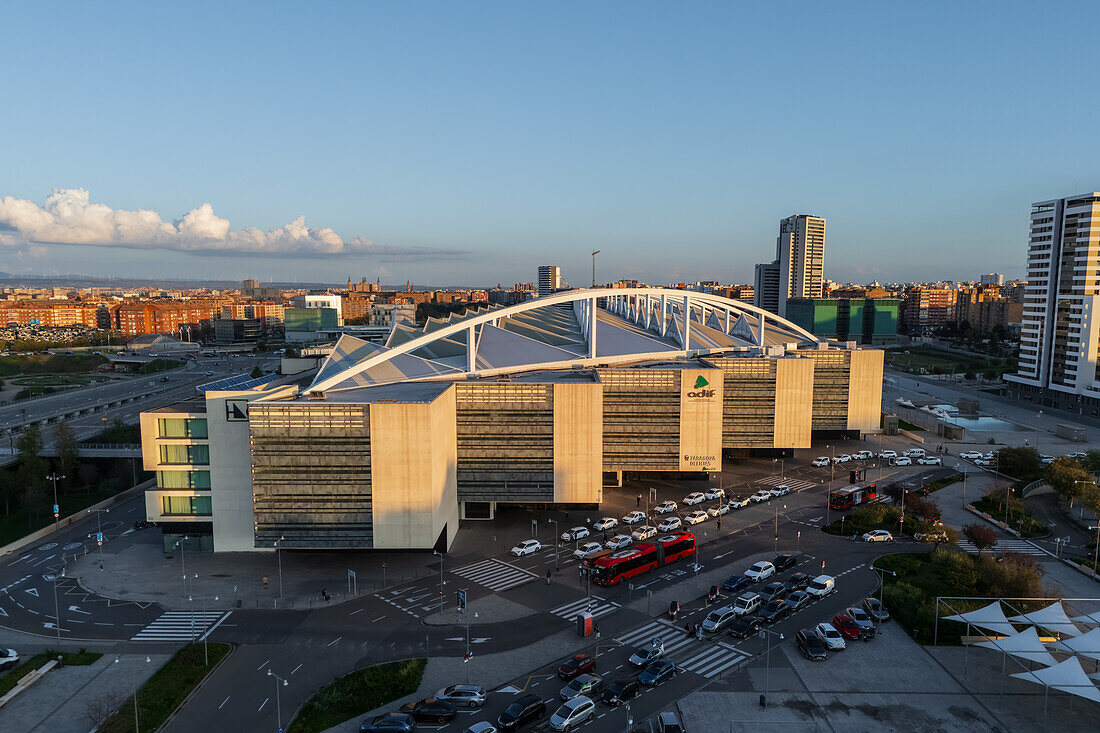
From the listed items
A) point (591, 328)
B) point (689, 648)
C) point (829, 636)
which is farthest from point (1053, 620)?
point (591, 328)

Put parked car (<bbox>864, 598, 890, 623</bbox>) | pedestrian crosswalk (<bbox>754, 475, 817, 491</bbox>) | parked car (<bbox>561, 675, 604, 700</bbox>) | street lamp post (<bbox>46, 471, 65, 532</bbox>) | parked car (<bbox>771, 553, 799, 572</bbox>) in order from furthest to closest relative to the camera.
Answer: pedestrian crosswalk (<bbox>754, 475, 817, 491</bbox>) < street lamp post (<bbox>46, 471, 65, 532</bbox>) < parked car (<bbox>771, 553, 799, 572</bbox>) < parked car (<bbox>864, 598, 890, 623</bbox>) < parked car (<bbox>561, 675, 604, 700</bbox>)

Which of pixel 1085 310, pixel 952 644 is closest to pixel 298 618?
pixel 952 644

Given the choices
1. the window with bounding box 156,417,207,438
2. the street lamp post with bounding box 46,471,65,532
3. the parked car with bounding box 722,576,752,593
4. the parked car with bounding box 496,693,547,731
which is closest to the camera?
the parked car with bounding box 496,693,547,731

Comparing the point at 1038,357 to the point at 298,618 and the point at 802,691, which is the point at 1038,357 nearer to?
the point at 802,691

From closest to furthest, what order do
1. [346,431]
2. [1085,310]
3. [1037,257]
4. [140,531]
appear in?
[346,431]
[140,531]
[1085,310]
[1037,257]

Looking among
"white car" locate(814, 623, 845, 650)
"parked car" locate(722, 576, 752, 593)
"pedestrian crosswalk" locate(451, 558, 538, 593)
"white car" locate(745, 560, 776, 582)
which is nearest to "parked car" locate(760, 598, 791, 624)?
"white car" locate(814, 623, 845, 650)

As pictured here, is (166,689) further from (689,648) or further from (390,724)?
(689,648)

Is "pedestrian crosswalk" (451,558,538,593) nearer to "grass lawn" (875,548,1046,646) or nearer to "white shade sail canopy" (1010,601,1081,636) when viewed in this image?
"grass lawn" (875,548,1046,646)
